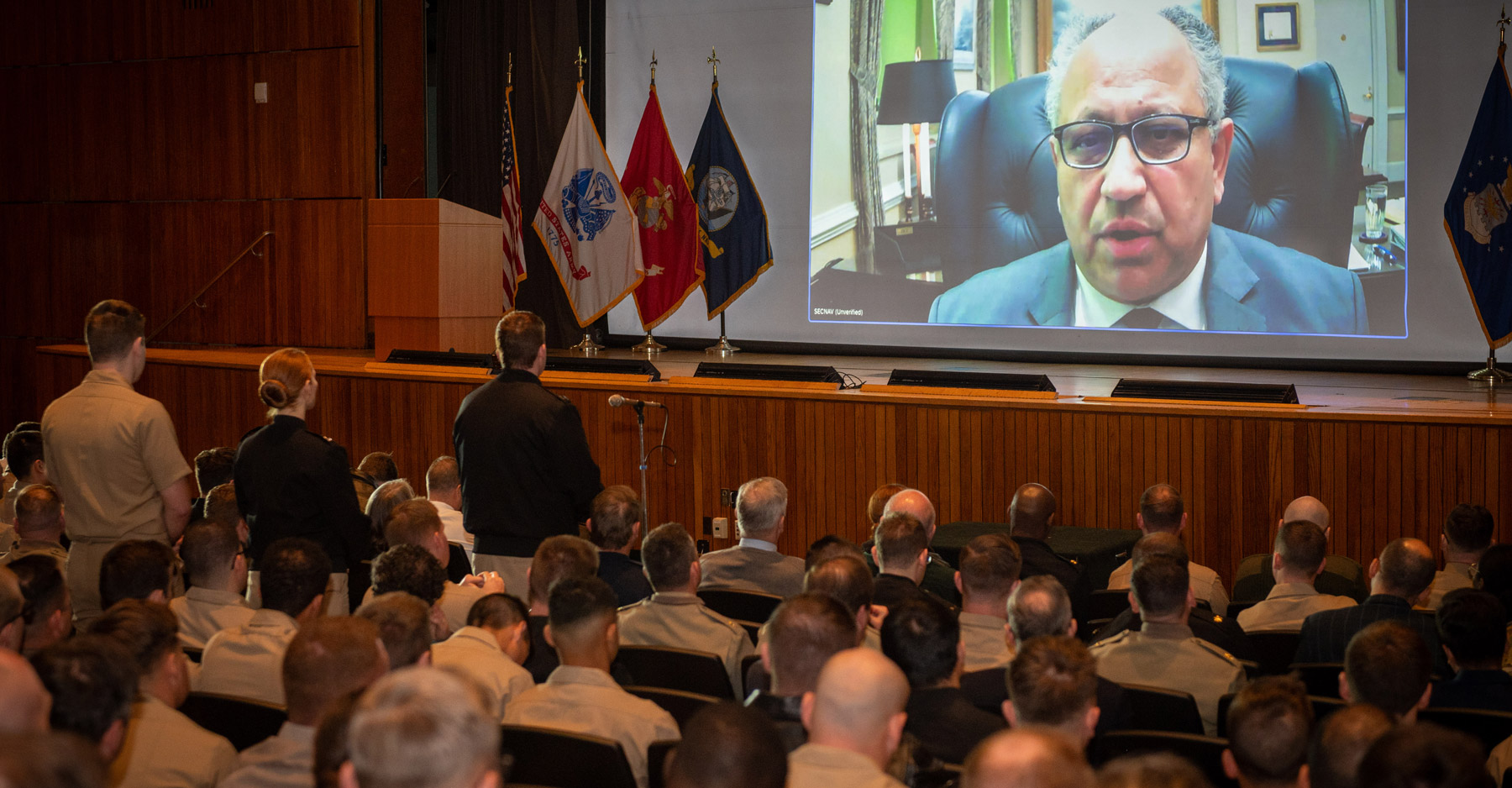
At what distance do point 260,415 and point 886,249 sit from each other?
465cm

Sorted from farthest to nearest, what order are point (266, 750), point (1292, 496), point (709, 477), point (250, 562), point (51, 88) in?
point (51, 88)
point (709, 477)
point (1292, 496)
point (250, 562)
point (266, 750)

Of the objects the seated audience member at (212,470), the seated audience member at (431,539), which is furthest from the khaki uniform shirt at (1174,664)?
the seated audience member at (212,470)

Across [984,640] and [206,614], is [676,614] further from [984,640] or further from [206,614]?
[206,614]

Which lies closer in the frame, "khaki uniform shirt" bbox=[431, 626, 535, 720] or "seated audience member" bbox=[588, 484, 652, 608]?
"khaki uniform shirt" bbox=[431, 626, 535, 720]

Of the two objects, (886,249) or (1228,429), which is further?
(886,249)

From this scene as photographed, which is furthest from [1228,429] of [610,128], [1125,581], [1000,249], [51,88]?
[51,88]

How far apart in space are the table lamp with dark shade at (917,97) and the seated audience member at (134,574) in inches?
274

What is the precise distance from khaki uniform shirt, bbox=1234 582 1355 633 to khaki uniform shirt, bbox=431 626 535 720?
223cm

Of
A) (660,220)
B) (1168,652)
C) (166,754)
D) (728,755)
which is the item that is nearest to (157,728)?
(166,754)

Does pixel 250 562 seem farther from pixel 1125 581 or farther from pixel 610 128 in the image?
pixel 610 128

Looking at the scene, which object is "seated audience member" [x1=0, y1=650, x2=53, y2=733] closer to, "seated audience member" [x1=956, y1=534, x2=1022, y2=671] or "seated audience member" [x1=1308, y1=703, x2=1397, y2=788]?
"seated audience member" [x1=1308, y1=703, x2=1397, y2=788]

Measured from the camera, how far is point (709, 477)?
21.7 ft

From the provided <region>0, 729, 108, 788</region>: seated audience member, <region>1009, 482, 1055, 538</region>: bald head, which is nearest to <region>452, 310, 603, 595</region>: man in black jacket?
<region>1009, 482, 1055, 538</region>: bald head

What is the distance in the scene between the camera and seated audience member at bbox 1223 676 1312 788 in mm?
2184
